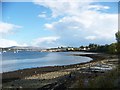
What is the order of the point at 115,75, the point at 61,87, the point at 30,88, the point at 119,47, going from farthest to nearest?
the point at 119,47 → the point at 30,88 → the point at 61,87 → the point at 115,75

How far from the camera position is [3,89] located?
87.6 feet

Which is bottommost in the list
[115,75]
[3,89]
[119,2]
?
[3,89]

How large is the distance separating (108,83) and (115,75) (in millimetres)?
2505

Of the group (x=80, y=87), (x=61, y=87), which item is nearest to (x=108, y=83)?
(x=80, y=87)

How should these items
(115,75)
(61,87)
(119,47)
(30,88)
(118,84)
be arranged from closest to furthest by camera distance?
(118,84) < (115,75) < (61,87) < (30,88) < (119,47)

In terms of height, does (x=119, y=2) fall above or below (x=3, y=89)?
above

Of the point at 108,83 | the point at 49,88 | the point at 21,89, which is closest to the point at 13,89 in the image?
the point at 21,89

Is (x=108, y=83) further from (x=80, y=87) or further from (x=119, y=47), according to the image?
(x=119, y=47)

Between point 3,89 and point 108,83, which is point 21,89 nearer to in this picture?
point 3,89

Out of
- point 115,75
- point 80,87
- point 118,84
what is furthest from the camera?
point 115,75

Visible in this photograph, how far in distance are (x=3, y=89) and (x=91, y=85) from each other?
39.2ft

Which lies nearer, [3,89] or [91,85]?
[91,85]

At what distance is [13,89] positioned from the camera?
2620cm

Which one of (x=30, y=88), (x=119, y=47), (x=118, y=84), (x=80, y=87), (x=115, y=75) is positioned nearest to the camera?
(x=118, y=84)
